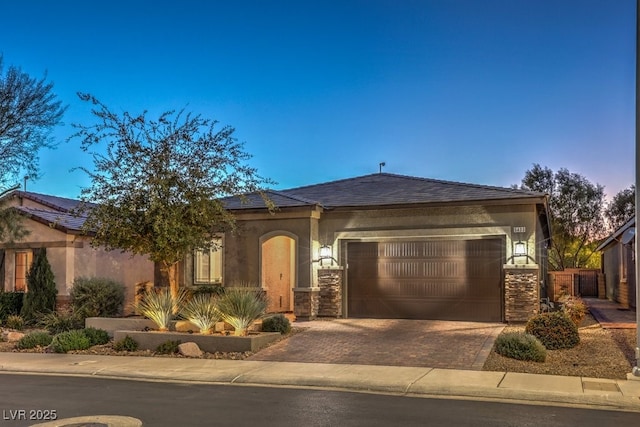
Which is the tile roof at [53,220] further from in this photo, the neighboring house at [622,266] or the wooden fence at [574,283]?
the wooden fence at [574,283]

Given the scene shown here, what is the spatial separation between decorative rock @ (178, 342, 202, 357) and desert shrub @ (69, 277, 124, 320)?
19.6 feet

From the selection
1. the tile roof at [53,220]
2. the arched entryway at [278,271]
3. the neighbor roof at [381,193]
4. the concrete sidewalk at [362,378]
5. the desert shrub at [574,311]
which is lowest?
the concrete sidewalk at [362,378]

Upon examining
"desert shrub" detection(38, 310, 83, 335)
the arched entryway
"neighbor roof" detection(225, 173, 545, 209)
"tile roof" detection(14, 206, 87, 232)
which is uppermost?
"neighbor roof" detection(225, 173, 545, 209)

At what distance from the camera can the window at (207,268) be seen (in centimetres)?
2050

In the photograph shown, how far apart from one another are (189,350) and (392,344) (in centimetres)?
455

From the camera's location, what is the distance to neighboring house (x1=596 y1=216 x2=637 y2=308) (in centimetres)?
2042

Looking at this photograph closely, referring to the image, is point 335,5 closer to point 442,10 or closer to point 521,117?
point 442,10

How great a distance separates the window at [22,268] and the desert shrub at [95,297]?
3029 millimetres

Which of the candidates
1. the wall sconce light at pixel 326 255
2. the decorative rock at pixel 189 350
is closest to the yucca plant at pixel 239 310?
the decorative rock at pixel 189 350

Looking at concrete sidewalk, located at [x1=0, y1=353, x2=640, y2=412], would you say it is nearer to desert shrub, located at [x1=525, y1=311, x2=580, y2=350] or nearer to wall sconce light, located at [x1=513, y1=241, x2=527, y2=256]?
desert shrub, located at [x1=525, y1=311, x2=580, y2=350]

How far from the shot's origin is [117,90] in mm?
18922

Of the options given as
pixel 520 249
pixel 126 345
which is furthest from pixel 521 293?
pixel 126 345

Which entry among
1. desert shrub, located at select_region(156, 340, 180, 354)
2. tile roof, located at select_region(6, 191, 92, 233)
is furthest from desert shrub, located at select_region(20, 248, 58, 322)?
desert shrub, located at select_region(156, 340, 180, 354)

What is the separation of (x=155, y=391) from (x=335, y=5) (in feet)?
36.9
